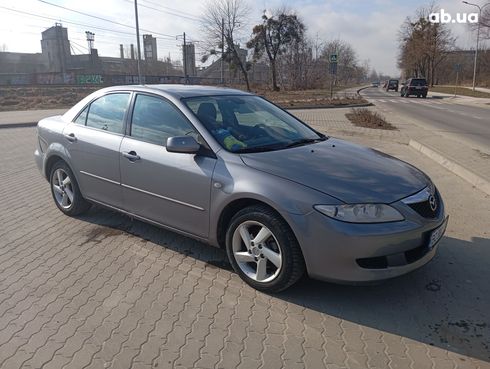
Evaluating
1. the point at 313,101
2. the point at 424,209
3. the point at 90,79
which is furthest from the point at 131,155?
the point at 90,79

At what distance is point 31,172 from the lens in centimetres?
Answer: 785

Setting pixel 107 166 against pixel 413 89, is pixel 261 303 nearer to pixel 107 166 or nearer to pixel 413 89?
pixel 107 166

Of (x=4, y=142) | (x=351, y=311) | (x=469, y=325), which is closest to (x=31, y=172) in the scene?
(x=4, y=142)

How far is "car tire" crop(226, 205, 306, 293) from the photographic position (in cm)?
306

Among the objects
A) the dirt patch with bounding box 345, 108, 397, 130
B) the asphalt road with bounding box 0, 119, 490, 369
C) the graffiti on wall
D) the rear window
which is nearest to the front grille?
the asphalt road with bounding box 0, 119, 490, 369

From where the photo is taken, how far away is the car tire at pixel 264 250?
10.0 ft

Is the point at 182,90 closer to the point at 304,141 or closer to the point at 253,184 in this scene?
the point at 304,141

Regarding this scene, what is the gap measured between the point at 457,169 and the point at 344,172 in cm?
503

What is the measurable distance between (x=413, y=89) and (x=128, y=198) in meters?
41.0

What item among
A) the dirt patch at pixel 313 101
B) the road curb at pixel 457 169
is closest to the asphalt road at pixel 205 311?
the road curb at pixel 457 169

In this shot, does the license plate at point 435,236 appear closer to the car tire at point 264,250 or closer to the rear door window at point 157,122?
the car tire at point 264,250

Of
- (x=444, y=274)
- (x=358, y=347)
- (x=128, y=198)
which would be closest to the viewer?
(x=358, y=347)

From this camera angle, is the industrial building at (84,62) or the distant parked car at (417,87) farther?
the industrial building at (84,62)

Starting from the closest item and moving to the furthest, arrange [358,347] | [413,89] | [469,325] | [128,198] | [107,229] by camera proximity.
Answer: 1. [358,347]
2. [469,325]
3. [128,198]
4. [107,229]
5. [413,89]
